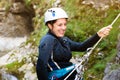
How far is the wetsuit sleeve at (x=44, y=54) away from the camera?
4.28 m

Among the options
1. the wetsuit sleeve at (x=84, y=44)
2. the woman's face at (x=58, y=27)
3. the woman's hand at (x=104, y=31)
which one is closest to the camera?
the woman's face at (x=58, y=27)

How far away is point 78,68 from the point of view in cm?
470

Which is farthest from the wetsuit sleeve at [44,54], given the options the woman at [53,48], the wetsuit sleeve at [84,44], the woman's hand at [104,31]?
the woman's hand at [104,31]

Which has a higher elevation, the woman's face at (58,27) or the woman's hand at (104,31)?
the woman's face at (58,27)

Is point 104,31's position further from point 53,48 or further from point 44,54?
point 44,54

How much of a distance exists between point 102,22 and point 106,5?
56cm

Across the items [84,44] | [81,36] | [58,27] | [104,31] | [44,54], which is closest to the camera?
[44,54]

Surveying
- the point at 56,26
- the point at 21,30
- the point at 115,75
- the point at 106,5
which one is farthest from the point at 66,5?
the point at 21,30

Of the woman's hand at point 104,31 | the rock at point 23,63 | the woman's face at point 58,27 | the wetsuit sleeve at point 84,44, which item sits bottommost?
the rock at point 23,63

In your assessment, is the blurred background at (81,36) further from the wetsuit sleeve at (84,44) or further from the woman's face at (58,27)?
the woman's face at (58,27)

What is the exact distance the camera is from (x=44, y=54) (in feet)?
14.0

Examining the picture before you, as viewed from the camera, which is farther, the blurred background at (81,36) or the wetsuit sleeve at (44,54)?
the blurred background at (81,36)

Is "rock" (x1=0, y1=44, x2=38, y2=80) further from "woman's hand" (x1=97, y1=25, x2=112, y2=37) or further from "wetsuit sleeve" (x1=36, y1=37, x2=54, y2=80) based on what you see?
"wetsuit sleeve" (x1=36, y1=37, x2=54, y2=80)

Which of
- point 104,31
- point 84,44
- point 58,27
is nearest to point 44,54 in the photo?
point 58,27
